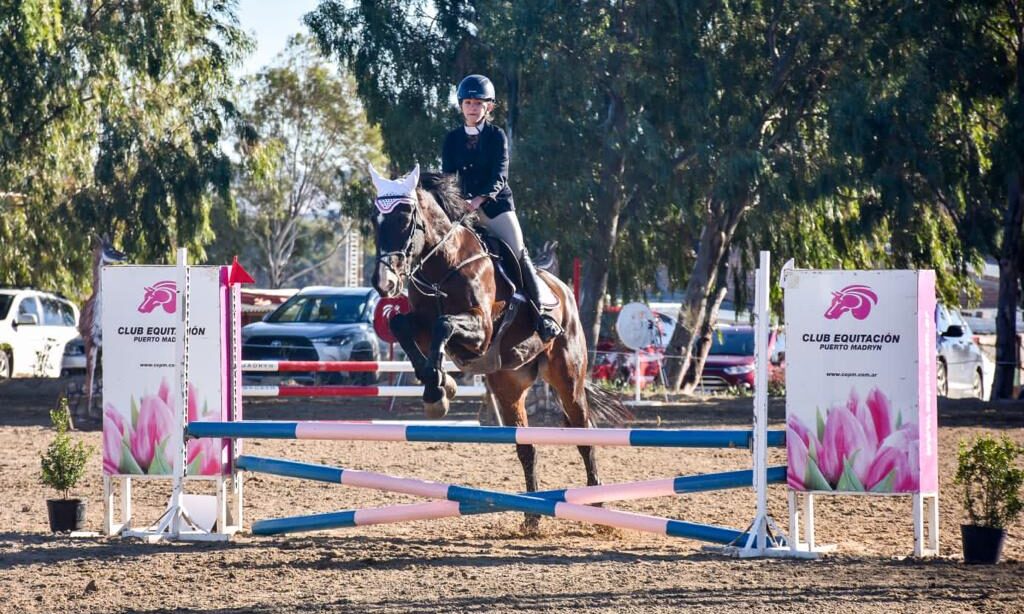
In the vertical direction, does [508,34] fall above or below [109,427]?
above

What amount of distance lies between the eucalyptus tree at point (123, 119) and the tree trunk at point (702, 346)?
30.1 ft

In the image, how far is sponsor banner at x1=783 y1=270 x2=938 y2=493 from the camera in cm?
657

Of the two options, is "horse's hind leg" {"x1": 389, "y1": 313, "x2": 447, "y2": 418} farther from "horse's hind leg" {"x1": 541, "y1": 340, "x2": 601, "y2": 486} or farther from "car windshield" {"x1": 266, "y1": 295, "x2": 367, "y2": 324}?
"car windshield" {"x1": 266, "y1": 295, "x2": 367, "y2": 324}

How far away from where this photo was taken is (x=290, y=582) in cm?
603

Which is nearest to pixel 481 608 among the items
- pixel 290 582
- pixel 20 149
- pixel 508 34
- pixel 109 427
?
pixel 290 582

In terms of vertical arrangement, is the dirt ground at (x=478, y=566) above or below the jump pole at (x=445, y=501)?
below

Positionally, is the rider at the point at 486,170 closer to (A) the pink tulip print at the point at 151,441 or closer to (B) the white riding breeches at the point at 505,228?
(B) the white riding breeches at the point at 505,228

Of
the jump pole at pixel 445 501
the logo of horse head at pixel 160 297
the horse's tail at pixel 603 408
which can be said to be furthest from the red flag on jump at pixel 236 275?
the horse's tail at pixel 603 408

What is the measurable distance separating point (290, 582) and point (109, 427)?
1.93m

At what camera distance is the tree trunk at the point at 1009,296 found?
20297 mm

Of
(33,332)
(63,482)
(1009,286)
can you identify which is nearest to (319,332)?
(33,332)

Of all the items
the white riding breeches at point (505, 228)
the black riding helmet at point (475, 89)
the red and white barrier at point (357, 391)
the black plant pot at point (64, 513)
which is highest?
the black riding helmet at point (475, 89)

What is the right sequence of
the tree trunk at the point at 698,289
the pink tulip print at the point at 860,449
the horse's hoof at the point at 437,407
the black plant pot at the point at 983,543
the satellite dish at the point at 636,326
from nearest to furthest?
1. the black plant pot at the point at 983,543
2. the pink tulip print at the point at 860,449
3. the horse's hoof at the point at 437,407
4. the satellite dish at the point at 636,326
5. the tree trunk at the point at 698,289

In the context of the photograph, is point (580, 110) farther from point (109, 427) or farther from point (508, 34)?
point (109, 427)
